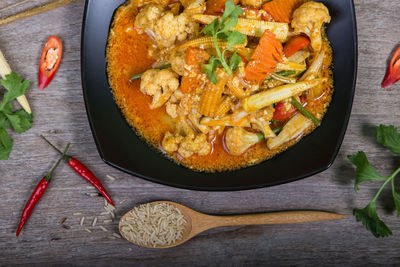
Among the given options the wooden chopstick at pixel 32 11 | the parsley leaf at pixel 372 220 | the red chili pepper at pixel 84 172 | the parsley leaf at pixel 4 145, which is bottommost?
the parsley leaf at pixel 372 220

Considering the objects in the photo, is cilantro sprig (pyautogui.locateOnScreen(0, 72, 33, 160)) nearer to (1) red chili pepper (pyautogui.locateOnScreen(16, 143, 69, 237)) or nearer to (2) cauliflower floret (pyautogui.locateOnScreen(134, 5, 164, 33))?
(1) red chili pepper (pyautogui.locateOnScreen(16, 143, 69, 237))

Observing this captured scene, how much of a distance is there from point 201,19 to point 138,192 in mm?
1648

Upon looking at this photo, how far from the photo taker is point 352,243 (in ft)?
10.3

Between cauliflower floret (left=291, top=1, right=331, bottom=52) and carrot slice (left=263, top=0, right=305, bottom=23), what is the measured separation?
0.07 meters

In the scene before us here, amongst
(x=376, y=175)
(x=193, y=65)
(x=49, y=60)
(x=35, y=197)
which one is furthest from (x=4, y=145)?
(x=376, y=175)

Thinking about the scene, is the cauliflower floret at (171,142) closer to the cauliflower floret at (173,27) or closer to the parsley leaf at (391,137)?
the cauliflower floret at (173,27)

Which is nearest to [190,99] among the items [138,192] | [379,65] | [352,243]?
[138,192]

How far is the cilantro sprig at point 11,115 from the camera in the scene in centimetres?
283

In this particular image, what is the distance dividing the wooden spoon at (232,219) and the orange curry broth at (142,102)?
46cm

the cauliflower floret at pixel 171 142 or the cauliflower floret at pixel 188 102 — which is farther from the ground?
the cauliflower floret at pixel 188 102

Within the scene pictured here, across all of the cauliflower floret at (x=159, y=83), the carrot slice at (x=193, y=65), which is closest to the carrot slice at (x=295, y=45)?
the carrot slice at (x=193, y=65)

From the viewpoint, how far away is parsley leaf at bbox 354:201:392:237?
2.89 m

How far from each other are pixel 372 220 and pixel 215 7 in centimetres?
236

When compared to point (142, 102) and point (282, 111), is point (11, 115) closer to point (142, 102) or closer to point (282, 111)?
point (142, 102)
